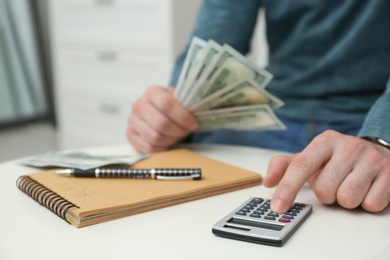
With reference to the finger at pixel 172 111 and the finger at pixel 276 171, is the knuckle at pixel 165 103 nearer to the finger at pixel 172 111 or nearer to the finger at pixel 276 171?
the finger at pixel 172 111

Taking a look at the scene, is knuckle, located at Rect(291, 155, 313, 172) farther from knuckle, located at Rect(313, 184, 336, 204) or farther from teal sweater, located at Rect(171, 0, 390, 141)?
teal sweater, located at Rect(171, 0, 390, 141)

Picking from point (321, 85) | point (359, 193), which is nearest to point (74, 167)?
point (359, 193)

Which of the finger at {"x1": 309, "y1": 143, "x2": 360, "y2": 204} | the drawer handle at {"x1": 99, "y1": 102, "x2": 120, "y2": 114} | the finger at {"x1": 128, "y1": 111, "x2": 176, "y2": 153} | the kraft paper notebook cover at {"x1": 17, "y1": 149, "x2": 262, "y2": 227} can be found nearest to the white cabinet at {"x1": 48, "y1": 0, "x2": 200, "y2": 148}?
the drawer handle at {"x1": 99, "y1": 102, "x2": 120, "y2": 114}

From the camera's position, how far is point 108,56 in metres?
2.37

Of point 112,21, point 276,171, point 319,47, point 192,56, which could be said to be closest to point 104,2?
point 112,21

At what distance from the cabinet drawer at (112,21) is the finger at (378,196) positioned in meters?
1.57

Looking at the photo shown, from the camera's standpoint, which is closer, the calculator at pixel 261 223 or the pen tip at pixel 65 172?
the calculator at pixel 261 223

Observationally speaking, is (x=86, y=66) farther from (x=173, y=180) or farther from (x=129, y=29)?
(x=173, y=180)

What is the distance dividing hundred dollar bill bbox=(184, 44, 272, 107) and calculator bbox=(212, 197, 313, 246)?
255mm

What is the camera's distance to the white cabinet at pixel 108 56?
2064 millimetres

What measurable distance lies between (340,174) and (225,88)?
0.90ft

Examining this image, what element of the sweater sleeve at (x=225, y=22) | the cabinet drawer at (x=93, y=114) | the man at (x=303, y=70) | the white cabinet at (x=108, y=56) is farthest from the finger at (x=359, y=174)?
the cabinet drawer at (x=93, y=114)

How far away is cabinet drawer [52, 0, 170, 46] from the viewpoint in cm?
209

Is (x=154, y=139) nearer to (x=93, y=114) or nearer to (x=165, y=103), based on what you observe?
(x=165, y=103)
